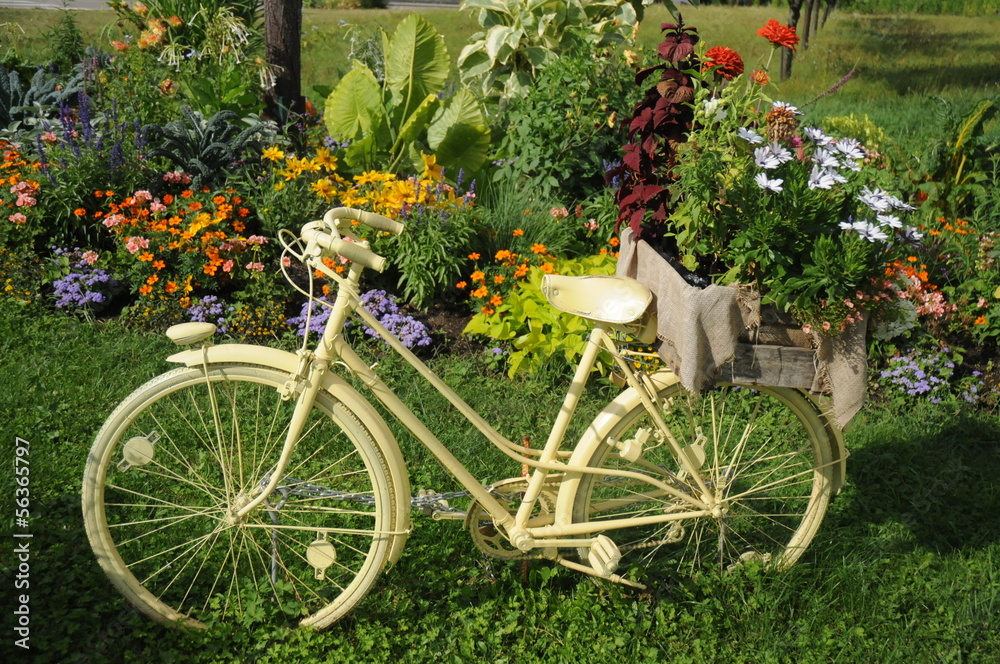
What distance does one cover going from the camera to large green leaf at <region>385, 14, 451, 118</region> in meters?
5.52

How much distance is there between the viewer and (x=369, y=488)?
3.56m

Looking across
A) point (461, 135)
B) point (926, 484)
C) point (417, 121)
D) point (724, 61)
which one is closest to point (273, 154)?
point (417, 121)

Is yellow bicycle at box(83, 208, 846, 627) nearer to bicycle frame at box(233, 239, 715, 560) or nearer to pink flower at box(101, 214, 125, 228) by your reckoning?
bicycle frame at box(233, 239, 715, 560)

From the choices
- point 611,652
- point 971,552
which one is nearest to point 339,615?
point 611,652

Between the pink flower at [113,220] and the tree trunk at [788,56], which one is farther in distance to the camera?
the tree trunk at [788,56]

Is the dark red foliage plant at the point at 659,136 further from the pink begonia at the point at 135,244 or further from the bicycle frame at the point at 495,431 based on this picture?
the pink begonia at the point at 135,244

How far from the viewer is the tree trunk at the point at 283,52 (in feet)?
19.8

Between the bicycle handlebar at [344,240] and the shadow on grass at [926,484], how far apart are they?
2310 millimetres

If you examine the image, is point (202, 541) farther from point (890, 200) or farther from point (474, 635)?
point (890, 200)

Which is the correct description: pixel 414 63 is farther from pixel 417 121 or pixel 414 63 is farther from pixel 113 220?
pixel 113 220

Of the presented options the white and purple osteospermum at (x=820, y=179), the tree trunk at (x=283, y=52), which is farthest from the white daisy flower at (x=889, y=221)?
the tree trunk at (x=283, y=52)

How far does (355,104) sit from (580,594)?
358cm

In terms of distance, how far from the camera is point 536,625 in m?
3.10

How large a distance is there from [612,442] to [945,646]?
1462 mm
